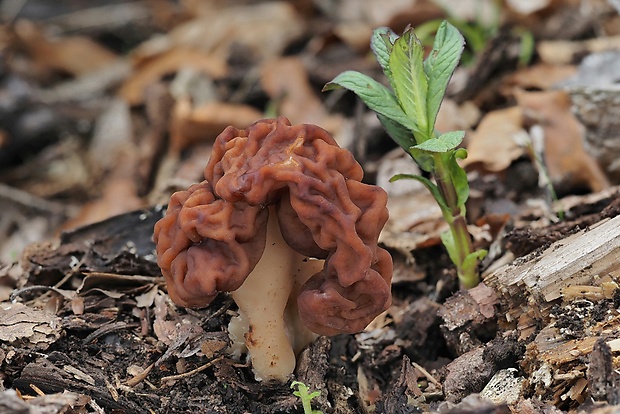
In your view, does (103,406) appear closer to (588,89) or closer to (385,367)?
(385,367)

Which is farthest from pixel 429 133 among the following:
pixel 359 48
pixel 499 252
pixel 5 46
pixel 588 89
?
pixel 5 46

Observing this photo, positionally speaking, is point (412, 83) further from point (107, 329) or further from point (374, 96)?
point (107, 329)

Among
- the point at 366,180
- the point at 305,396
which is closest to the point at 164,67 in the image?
the point at 366,180

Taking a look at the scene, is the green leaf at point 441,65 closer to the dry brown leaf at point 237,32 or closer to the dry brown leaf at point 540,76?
the dry brown leaf at point 540,76

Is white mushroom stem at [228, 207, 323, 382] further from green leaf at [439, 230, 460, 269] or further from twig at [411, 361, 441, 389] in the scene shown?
green leaf at [439, 230, 460, 269]

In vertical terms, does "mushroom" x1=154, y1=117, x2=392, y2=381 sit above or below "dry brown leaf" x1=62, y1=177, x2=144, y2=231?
above

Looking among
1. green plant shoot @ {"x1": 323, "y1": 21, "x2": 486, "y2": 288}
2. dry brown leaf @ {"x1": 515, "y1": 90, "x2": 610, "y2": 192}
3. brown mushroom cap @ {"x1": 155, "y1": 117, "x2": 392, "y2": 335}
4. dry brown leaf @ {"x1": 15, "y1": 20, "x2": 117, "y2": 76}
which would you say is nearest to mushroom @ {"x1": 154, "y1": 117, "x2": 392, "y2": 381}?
brown mushroom cap @ {"x1": 155, "y1": 117, "x2": 392, "y2": 335}
